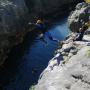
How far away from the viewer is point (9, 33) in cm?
5275

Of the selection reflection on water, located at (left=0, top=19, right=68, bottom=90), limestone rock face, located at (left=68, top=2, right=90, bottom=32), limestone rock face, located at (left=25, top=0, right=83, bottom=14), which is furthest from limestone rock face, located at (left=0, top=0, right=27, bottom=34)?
limestone rock face, located at (left=25, top=0, right=83, bottom=14)

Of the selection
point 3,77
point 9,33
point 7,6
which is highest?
point 7,6

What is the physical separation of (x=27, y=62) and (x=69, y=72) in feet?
60.4

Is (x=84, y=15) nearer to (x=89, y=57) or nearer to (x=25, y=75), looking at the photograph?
(x=25, y=75)

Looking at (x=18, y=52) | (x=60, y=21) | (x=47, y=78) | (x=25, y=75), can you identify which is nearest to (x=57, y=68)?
(x=47, y=78)

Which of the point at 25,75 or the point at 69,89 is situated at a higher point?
the point at 69,89

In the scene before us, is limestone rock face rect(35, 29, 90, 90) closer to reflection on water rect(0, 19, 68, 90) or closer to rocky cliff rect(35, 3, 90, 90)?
rocky cliff rect(35, 3, 90, 90)

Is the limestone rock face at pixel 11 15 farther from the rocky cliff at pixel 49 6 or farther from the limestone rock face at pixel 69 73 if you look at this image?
the limestone rock face at pixel 69 73

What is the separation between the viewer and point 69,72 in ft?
97.5

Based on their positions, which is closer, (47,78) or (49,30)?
(47,78)

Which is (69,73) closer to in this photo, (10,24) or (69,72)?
(69,72)

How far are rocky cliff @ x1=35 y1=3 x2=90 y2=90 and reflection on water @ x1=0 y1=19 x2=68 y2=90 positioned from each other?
702 cm

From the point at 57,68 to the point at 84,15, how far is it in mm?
27311

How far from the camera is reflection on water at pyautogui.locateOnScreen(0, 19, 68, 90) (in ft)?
133
